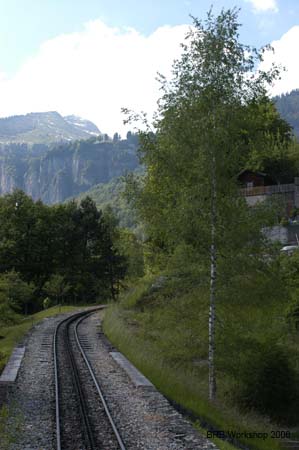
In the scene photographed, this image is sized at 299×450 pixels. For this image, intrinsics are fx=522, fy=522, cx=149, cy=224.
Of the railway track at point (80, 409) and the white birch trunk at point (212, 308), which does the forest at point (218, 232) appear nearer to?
the white birch trunk at point (212, 308)

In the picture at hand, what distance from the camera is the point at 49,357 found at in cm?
2491

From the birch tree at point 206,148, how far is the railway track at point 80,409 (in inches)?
179

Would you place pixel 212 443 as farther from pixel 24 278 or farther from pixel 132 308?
pixel 24 278

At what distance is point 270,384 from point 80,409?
7.59 m

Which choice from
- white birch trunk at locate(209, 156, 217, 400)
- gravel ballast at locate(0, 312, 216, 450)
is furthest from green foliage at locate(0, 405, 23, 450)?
white birch trunk at locate(209, 156, 217, 400)

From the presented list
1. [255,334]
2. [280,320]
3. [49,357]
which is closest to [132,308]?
[49,357]

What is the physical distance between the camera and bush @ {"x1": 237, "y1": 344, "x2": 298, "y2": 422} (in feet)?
62.6

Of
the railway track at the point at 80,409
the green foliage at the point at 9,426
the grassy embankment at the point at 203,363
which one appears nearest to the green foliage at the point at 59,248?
the railway track at the point at 80,409

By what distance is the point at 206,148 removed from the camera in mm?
18797

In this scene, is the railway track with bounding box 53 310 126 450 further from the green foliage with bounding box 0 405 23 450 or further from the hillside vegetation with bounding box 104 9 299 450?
the hillside vegetation with bounding box 104 9 299 450

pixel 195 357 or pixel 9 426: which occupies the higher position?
pixel 9 426

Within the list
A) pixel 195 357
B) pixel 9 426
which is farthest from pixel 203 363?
pixel 9 426

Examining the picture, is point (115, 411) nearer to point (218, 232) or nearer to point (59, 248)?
point (218, 232)

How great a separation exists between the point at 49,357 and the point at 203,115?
1356cm
